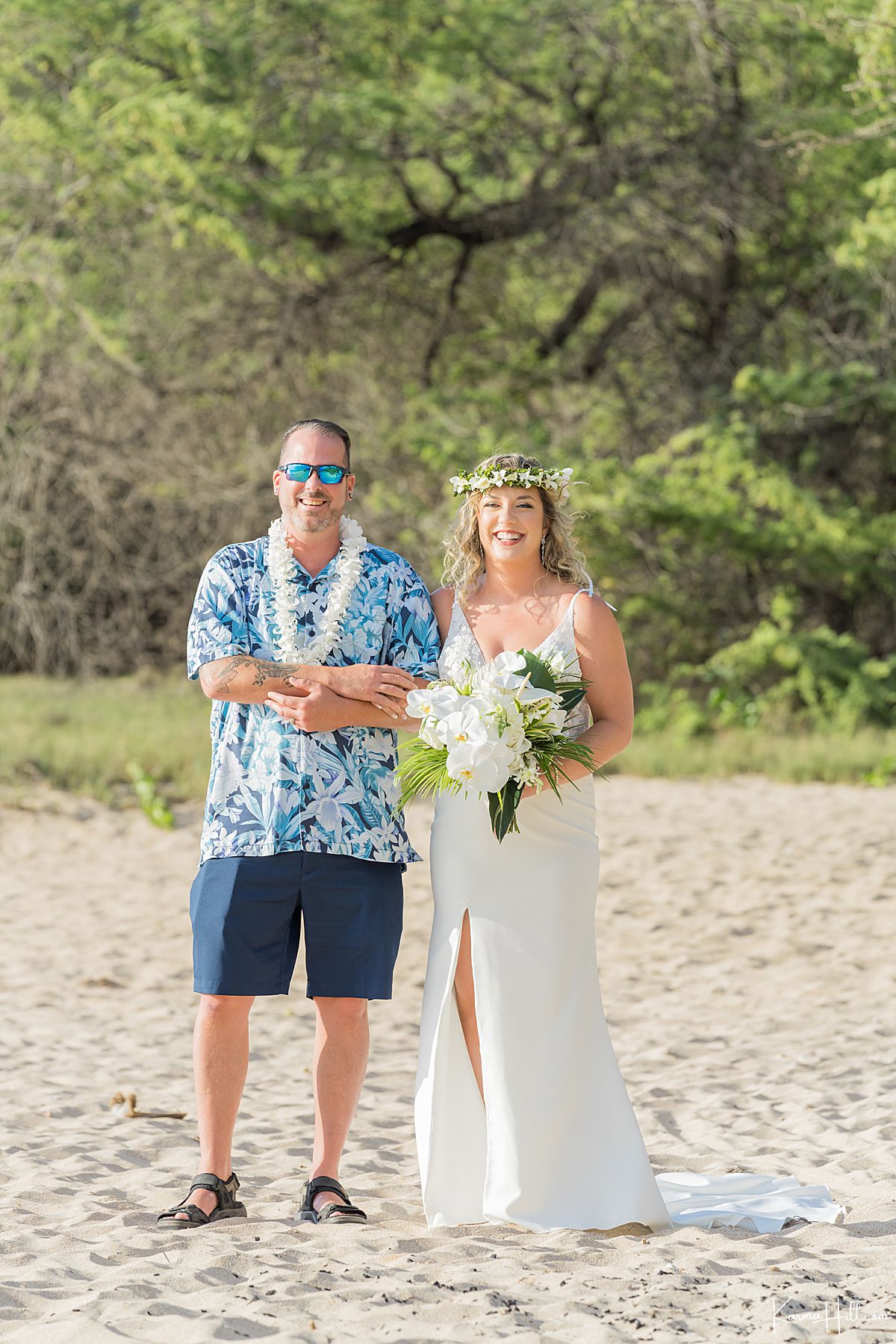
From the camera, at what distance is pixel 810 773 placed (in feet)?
39.6

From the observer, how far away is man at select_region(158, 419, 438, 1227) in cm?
376

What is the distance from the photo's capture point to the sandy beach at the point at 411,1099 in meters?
3.25

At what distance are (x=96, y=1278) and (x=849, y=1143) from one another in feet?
8.32

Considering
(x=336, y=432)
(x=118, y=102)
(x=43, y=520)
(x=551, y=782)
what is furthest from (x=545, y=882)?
(x=43, y=520)

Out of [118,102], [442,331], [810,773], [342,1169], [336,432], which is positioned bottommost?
[342,1169]

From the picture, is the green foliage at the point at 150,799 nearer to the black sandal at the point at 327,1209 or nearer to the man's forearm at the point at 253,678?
the black sandal at the point at 327,1209

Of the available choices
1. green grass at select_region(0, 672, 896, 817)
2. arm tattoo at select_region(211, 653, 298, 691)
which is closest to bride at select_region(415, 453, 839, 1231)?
arm tattoo at select_region(211, 653, 298, 691)

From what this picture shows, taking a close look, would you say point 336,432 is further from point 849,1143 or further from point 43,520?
point 43,520

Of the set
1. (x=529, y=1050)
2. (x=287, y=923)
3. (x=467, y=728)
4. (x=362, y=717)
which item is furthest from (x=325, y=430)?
(x=529, y=1050)

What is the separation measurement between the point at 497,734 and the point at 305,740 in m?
0.52

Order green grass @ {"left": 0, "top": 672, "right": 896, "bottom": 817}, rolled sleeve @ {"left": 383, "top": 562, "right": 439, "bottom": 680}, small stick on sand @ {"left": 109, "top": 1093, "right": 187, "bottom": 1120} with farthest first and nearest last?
green grass @ {"left": 0, "top": 672, "right": 896, "bottom": 817}
small stick on sand @ {"left": 109, "top": 1093, "right": 187, "bottom": 1120}
rolled sleeve @ {"left": 383, "top": 562, "right": 439, "bottom": 680}

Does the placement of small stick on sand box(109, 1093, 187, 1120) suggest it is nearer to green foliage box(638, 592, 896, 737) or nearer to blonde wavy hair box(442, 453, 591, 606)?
blonde wavy hair box(442, 453, 591, 606)

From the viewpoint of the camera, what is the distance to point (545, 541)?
162 inches

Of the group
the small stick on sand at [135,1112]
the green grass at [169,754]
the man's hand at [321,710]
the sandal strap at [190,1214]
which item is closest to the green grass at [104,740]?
the green grass at [169,754]
